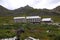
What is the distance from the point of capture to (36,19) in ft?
159

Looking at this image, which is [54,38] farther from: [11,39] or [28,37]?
[11,39]

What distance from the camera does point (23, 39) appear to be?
2705 cm

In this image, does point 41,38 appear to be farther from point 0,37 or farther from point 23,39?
point 0,37

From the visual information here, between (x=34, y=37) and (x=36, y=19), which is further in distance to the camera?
(x=36, y=19)

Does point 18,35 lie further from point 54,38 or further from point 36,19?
point 36,19

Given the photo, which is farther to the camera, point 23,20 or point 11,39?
point 23,20

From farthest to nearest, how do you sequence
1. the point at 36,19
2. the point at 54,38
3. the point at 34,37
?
the point at 36,19
the point at 34,37
the point at 54,38

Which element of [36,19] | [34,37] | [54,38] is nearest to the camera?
[54,38]

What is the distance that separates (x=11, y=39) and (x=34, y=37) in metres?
3.03

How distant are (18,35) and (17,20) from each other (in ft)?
67.8

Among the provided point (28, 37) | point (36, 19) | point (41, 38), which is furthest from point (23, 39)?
point (36, 19)

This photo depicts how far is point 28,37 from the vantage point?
89.1 ft

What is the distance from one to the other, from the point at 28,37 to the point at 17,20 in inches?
893

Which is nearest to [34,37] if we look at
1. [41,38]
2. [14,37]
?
[41,38]
